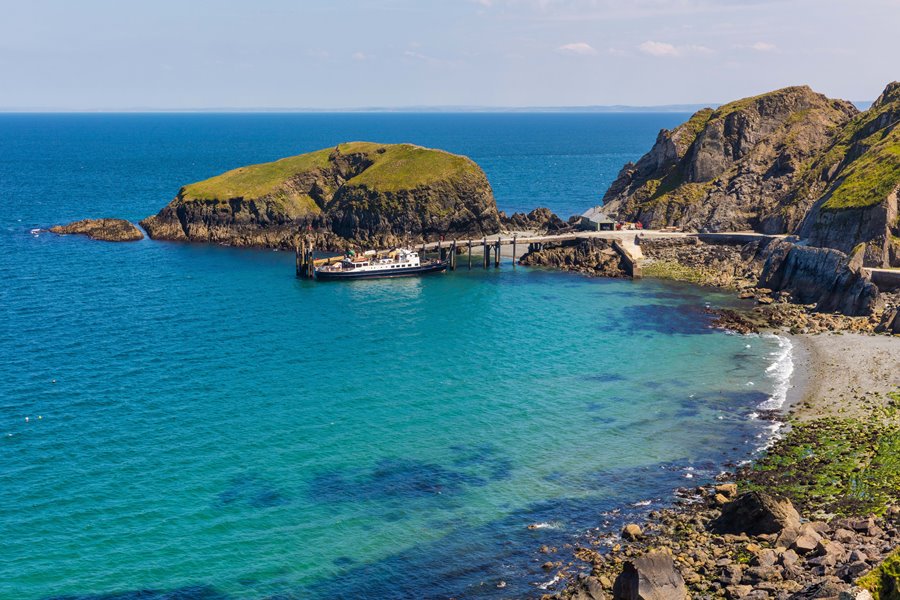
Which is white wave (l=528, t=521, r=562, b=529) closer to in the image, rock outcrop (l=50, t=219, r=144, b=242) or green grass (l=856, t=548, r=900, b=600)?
green grass (l=856, t=548, r=900, b=600)

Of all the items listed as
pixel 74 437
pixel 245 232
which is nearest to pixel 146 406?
pixel 74 437

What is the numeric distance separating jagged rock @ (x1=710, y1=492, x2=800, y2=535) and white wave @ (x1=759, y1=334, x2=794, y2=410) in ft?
76.4

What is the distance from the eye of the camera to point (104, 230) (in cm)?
15450

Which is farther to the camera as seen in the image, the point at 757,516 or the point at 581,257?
the point at 581,257

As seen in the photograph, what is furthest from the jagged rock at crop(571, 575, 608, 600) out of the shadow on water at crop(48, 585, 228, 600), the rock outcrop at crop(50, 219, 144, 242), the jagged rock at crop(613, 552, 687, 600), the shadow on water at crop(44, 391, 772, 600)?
the rock outcrop at crop(50, 219, 144, 242)

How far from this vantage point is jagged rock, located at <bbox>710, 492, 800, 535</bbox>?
4944 centimetres

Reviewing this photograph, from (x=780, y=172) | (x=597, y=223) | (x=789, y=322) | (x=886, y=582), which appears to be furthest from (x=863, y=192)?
(x=886, y=582)

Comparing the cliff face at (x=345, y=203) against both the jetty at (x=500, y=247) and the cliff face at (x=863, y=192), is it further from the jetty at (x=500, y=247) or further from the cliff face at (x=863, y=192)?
the cliff face at (x=863, y=192)

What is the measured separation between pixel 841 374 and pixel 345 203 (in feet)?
311

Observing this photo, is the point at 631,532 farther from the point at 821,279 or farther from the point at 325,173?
the point at 325,173

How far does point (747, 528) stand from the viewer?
164 feet

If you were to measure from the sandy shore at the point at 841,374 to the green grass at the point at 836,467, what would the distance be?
3080 millimetres

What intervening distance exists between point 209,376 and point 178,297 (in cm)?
3441

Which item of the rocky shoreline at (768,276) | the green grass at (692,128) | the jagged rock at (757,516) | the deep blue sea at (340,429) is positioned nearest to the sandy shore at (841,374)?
the deep blue sea at (340,429)
